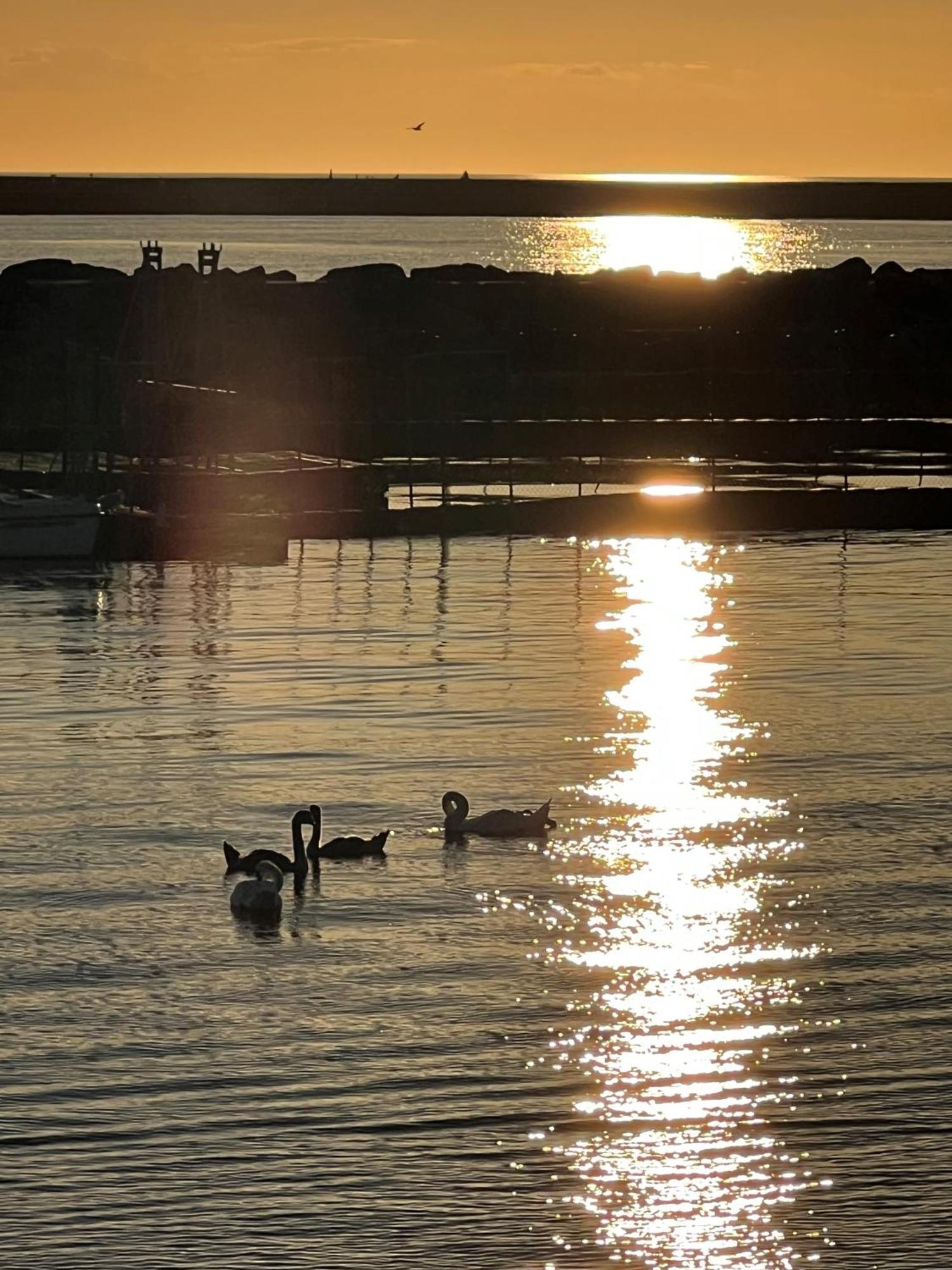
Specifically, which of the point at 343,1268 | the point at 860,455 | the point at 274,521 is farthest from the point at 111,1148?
the point at 860,455

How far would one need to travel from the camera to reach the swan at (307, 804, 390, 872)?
20125mm

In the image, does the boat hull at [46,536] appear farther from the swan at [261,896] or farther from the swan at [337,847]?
the swan at [261,896]

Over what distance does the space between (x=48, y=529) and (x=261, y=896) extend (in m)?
25.2

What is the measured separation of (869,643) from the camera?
110 ft

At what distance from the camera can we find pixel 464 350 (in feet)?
241

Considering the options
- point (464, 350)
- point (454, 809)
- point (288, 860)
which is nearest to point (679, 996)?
point (288, 860)

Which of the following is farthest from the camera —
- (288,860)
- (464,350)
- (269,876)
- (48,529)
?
(464,350)

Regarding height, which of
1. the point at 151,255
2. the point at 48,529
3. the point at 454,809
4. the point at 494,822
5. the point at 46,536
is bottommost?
the point at 494,822

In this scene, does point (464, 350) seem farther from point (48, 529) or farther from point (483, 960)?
point (483, 960)

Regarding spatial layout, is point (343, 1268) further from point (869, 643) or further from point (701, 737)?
point (869, 643)

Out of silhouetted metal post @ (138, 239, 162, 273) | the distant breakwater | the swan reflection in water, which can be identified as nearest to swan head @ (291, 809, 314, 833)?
the swan reflection in water

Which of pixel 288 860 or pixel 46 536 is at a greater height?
pixel 46 536

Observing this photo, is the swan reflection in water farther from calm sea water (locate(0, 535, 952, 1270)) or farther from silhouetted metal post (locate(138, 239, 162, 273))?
silhouetted metal post (locate(138, 239, 162, 273))

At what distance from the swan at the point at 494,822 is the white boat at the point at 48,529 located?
887 inches
